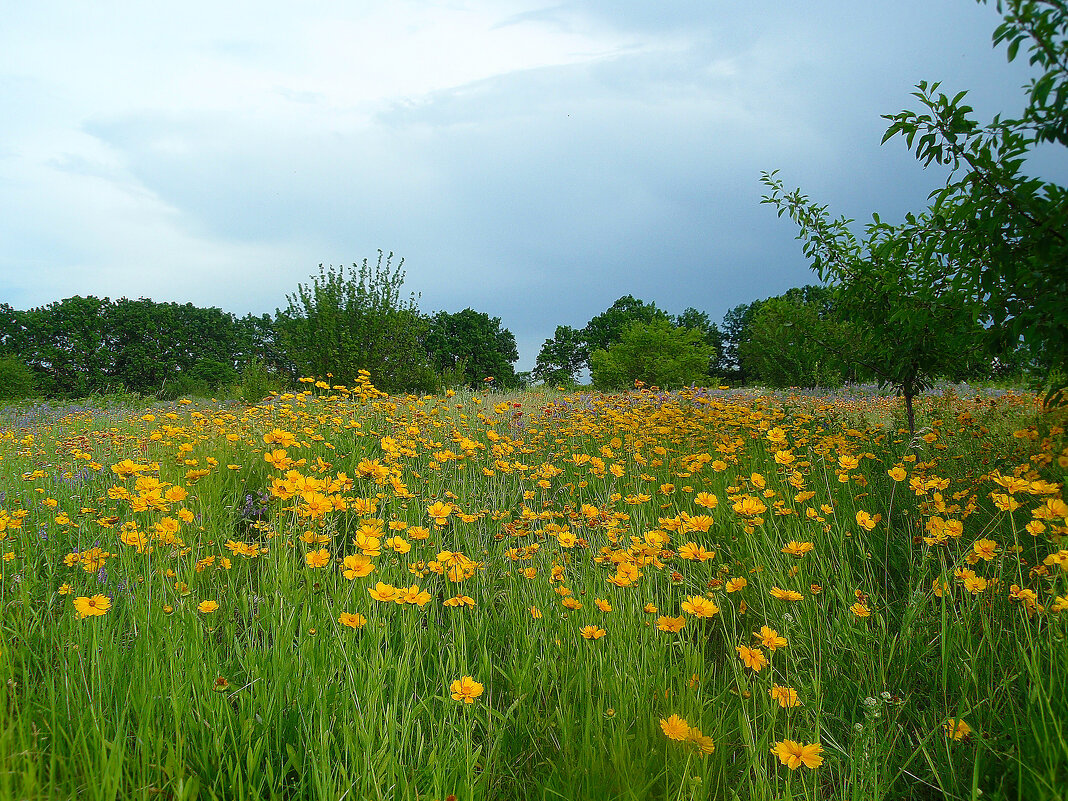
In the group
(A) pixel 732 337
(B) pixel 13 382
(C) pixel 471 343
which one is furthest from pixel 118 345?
(A) pixel 732 337

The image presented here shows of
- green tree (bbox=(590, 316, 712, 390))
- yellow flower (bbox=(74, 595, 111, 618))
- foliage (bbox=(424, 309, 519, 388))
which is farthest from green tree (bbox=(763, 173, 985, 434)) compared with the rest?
foliage (bbox=(424, 309, 519, 388))

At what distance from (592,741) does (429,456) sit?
2994 millimetres

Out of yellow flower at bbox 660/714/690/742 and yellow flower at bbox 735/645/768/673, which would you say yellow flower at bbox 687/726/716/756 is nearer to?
yellow flower at bbox 660/714/690/742

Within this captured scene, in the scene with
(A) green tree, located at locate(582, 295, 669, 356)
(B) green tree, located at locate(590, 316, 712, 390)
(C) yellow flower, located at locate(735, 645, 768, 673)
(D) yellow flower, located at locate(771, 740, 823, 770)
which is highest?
(A) green tree, located at locate(582, 295, 669, 356)

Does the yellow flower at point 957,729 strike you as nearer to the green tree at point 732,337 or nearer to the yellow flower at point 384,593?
the yellow flower at point 384,593

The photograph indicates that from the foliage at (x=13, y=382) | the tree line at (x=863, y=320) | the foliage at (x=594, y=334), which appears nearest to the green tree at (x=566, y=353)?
the foliage at (x=594, y=334)

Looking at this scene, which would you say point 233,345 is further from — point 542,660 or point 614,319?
point 542,660

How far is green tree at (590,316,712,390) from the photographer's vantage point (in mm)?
28922

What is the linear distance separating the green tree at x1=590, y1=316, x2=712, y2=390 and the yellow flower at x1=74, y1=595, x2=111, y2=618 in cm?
2674

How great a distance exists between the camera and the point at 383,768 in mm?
1472

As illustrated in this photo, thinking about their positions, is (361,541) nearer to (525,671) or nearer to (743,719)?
(525,671)

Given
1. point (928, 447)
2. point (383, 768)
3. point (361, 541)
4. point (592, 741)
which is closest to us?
point (383, 768)

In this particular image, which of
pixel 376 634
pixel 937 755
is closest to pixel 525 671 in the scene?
pixel 376 634

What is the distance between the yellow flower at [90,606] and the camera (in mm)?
1739
